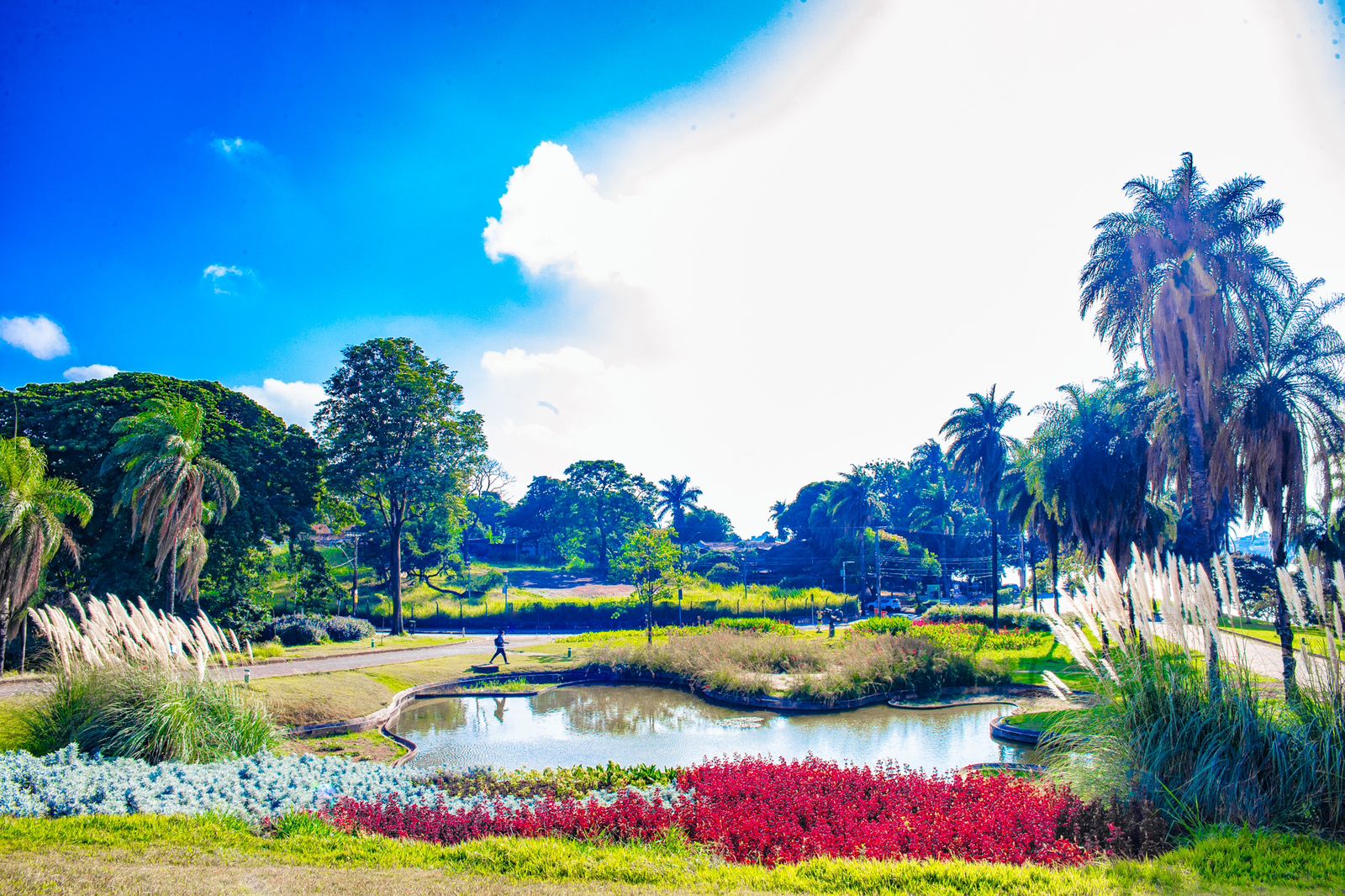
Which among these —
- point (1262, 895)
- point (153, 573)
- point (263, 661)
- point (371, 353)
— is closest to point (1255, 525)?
point (1262, 895)

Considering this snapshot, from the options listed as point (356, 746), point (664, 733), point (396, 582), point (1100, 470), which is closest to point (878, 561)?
point (1100, 470)

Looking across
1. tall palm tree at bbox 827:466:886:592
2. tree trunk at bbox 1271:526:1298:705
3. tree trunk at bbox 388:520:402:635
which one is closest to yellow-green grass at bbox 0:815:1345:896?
tree trunk at bbox 1271:526:1298:705

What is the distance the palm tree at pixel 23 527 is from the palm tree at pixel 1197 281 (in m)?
29.8

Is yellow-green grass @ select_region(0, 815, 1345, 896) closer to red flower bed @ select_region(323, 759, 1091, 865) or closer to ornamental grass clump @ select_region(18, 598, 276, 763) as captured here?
red flower bed @ select_region(323, 759, 1091, 865)

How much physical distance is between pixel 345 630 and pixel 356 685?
16128mm

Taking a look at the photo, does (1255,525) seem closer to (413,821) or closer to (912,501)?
(413,821)

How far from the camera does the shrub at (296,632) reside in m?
33.5

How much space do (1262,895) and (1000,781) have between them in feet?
13.6

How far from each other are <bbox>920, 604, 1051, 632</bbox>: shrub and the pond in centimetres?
2080

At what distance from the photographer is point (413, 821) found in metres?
8.81

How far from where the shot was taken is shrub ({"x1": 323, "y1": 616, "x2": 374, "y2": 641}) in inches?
1414

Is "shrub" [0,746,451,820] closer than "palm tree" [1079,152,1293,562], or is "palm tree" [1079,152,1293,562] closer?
"shrub" [0,746,451,820]

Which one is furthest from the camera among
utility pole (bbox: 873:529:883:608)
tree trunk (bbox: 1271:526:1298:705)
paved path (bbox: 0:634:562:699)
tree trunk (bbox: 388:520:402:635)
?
utility pole (bbox: 873:529:883:608)

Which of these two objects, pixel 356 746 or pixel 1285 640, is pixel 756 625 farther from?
pixel 1285 640
